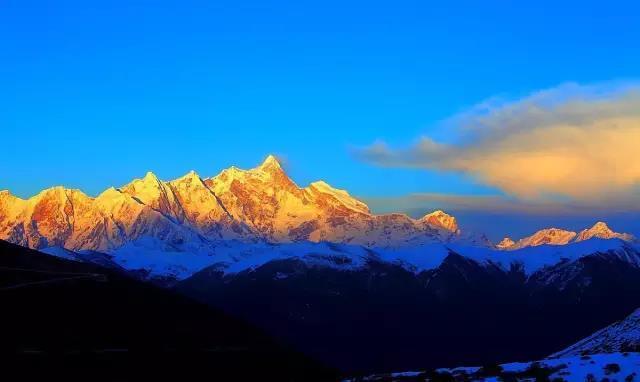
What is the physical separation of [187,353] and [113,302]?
1749 centimetres

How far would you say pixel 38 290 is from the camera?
84.4 m

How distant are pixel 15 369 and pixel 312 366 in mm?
37781

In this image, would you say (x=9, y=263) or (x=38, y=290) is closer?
(x=38, y=290)

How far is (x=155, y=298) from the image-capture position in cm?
9806

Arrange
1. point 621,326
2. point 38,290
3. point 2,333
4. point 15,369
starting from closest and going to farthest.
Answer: point 15,369 → point 2,333 → point 38,290 → point 621,326

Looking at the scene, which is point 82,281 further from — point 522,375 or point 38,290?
point 522,375

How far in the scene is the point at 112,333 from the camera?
77.2m

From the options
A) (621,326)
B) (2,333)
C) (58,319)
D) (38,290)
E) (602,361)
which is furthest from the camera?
(621,326)

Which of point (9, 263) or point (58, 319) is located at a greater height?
point (9, 263)

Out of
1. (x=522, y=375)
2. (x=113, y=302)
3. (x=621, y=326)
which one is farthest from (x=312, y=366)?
(x=621, y=326)

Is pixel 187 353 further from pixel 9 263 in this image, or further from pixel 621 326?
pixel 621 326

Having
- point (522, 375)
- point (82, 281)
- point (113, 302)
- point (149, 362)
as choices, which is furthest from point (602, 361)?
point (82, 281)

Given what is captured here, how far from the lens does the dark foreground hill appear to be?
211 feet

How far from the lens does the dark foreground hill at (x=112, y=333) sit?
6419cm
